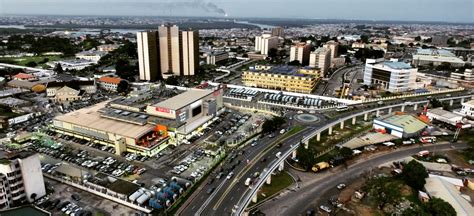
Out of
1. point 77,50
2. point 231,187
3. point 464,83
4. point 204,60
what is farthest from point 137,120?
point 77,50

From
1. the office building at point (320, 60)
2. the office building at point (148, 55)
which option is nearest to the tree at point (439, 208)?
the office building at point (320, 60)

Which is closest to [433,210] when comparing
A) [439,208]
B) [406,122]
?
[439,208]

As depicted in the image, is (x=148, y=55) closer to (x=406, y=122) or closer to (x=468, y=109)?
(x=406, y=122)

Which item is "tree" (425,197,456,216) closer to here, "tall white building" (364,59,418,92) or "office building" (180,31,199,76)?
"tall white building" (364,59,418,92)

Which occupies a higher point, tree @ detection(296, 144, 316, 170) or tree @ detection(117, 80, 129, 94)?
tree @ detection(117, 80, 129, 94)

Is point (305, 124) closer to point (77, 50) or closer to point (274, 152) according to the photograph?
point (274, 152)

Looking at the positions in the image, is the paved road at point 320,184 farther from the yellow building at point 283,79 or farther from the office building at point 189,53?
the office building at point 189,53

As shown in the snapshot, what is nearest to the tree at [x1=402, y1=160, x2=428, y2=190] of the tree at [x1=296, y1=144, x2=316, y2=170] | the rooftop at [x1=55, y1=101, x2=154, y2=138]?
the tree at [x1=296, y1=144, x2=316, y2=170]

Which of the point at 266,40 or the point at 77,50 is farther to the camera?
the point at 77,50
